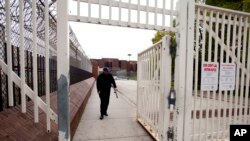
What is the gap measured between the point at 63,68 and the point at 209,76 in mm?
2355

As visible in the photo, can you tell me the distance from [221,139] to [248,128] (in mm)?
519

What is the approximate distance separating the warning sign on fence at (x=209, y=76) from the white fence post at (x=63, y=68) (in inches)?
86.0

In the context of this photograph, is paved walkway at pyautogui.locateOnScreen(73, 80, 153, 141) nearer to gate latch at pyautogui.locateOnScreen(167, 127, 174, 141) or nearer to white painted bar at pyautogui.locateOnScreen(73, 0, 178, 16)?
gate latch at pyautogui.locateOnScreen(167, 127, 174, 141)

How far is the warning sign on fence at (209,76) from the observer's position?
136 inches

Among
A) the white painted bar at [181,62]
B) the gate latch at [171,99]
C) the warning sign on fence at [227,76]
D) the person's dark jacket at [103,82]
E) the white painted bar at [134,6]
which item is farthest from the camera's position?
the person's dark jacket at [103,82]

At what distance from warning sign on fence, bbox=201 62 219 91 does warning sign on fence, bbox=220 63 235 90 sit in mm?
139

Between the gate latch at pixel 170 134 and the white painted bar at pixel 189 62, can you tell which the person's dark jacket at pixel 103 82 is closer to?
the gate latch at pixel 170 134

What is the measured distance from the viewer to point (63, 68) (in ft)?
8.70

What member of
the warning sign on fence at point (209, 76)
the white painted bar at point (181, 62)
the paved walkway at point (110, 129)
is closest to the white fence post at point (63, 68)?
the white painted bar at point (181, 62)

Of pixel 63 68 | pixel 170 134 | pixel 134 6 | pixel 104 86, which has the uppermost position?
pixel 134 6

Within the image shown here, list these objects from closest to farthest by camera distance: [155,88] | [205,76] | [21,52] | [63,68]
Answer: [21,52], [63,68], [205,76], [155,88]

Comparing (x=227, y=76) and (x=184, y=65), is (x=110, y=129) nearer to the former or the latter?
(x=184, y=65)

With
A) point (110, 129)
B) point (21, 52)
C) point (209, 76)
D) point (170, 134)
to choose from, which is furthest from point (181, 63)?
point (110, 129)

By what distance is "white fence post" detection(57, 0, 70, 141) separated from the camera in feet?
8.56
